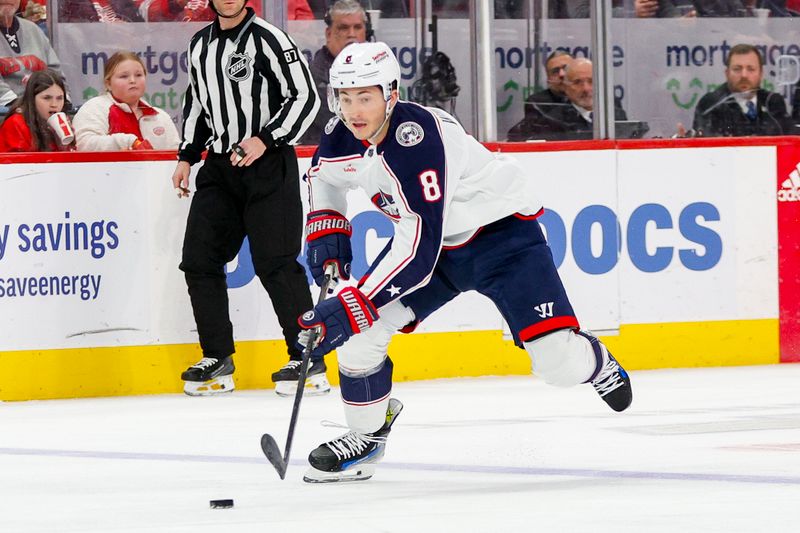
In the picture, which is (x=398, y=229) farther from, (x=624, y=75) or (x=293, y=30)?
(x=624, y=75)

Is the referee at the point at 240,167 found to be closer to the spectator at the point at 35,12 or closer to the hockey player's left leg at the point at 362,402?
the spectator at the point at 35,12

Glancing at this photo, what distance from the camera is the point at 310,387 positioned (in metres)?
5.39

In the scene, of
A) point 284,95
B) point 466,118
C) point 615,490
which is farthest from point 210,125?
point 615,490

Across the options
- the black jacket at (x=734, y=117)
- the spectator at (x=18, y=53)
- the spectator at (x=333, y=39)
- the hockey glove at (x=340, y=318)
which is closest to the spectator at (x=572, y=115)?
the black jacket at (x=734, y=117)

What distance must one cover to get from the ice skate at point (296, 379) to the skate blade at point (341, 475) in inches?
66.5

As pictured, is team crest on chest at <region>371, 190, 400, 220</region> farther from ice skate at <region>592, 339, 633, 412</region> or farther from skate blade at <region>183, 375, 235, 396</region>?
skate blade at <region>183, 375, 235, 396</region>

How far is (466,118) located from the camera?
19.6 ft

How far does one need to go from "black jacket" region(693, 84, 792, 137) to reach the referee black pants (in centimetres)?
186

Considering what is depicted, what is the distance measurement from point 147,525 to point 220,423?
1.74 meters

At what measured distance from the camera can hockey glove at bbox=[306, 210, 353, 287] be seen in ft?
12.2

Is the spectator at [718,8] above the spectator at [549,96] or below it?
above

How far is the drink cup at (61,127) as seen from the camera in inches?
215

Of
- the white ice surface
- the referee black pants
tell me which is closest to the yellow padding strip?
Answer: the white ice surface

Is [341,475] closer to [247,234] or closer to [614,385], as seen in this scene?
Answer: [614,385]
